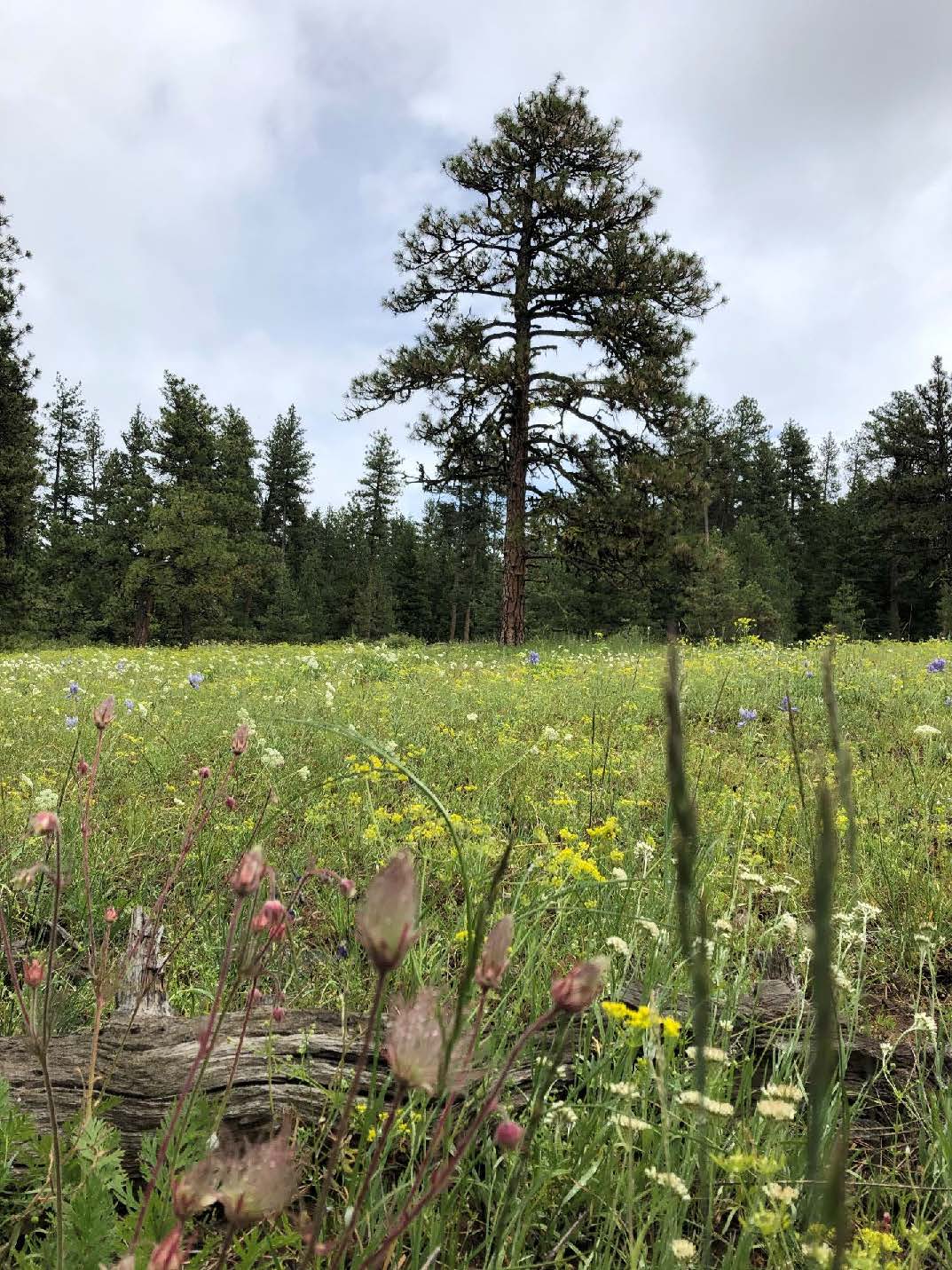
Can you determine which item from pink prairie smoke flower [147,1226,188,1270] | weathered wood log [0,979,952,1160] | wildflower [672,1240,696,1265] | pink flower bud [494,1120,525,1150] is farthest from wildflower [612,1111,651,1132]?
pink prairie smoke flower [147,1226,188,1270]

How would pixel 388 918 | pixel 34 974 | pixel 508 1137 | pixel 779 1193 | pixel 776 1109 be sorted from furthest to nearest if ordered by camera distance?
1. pixel 776 1109
2. pixel 779 1193
3. pixel 34 974
4. pixel 508 1137
5. pixel 388 918

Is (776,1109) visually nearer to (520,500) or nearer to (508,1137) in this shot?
(508,1137)

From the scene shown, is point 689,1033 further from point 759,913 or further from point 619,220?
point 619,220

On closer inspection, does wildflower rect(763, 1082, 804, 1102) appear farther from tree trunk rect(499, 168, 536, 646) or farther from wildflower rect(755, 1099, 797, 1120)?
tree trunk rect(499, 168, 536, 646)

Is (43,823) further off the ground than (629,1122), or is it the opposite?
(43,823)

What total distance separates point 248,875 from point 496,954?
209 millimetres

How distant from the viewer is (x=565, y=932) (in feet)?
6.32

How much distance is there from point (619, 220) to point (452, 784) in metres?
14.6

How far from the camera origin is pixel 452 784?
351 cm

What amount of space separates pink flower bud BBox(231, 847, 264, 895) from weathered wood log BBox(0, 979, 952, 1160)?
71 centimetres

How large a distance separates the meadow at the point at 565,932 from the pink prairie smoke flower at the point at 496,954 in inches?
4.3

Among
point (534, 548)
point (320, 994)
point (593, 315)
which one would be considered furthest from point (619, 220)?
point (320, 994)

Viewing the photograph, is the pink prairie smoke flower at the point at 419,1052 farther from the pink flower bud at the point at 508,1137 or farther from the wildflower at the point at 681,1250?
the wildflower at the point at 681,1250

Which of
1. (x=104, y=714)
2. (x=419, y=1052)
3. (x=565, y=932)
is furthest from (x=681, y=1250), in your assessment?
(x=565, y=932)
